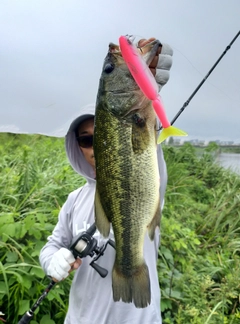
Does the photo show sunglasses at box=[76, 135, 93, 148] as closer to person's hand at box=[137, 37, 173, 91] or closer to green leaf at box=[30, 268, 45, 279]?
person's hand at box=[137, 37, 173, 91]

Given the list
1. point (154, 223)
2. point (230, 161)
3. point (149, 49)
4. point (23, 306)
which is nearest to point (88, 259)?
point (154, 223)

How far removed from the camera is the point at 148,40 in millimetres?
1518

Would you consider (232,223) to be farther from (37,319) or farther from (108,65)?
(108,65)

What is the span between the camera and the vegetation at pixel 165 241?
2.80 metres

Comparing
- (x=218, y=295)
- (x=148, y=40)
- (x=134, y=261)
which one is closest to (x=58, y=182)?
(x=218, y=295)

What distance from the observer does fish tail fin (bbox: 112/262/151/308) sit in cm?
167

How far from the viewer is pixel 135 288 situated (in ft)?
5.50

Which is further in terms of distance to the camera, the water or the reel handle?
the water

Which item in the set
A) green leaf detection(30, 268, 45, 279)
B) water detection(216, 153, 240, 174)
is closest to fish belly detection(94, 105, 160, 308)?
green leaf detection(30, 268, 45, 279)

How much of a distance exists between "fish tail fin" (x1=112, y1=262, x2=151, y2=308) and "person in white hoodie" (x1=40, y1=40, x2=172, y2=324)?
177 mm

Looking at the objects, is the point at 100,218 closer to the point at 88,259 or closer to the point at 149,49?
the point at 88,259

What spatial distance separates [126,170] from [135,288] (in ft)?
1.74

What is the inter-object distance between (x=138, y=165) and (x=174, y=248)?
2.40 m

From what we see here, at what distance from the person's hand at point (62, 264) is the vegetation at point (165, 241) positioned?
31.7 inches
